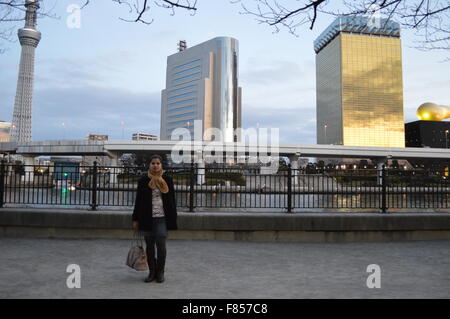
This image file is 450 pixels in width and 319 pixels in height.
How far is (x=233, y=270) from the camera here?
19.0ft

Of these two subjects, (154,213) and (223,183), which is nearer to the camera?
(154,213)

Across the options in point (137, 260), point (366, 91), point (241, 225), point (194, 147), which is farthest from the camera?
point (366, 91)

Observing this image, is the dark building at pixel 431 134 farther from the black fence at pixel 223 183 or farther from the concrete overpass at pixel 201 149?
the black fence at pixel 223 183

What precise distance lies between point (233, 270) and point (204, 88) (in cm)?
17363

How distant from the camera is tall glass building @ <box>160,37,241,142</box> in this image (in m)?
177

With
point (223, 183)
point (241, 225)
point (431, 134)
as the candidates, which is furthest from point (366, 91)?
point (241, 225)

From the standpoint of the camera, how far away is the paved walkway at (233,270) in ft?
15.0

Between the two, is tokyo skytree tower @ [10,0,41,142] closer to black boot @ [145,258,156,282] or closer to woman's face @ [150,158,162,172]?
woman's face @ [150,158,162,172]

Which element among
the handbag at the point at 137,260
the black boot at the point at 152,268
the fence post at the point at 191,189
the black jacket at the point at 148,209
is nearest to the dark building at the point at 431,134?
the fence post at the point at 191,189

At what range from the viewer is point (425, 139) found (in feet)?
447

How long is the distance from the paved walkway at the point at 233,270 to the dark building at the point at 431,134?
14271 cm

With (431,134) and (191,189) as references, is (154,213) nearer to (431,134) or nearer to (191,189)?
→ (191,189)

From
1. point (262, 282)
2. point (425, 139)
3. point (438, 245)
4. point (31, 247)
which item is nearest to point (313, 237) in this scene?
point (438, 245)
